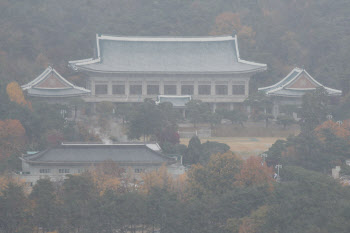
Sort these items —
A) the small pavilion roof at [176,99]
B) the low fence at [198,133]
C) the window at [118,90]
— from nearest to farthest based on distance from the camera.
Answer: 1. the low fence at [198,133]
2. the small pavilion roof at [176,99]
3. the window at [118,90]

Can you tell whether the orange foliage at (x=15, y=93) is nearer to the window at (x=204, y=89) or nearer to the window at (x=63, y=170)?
the window at (x=63, y=170)

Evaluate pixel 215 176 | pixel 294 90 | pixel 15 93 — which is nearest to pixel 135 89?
pixel 15 93

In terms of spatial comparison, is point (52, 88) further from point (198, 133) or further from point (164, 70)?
point (198, 133)

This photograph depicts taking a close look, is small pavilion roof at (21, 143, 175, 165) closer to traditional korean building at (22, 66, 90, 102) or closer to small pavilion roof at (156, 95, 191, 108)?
traditional korean building at (22, 66, 90, 102)

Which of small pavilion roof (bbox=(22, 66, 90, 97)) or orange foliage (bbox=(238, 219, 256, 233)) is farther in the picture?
small pavilion roof (bbox=(22, 66, 90, 97))

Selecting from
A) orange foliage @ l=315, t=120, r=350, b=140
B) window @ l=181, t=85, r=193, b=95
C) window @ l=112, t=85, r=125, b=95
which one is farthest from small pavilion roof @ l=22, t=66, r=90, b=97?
orange foliage @ l=315, t=120, r=350, b=140

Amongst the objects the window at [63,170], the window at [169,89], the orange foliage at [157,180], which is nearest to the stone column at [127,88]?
the window at [169,89]
